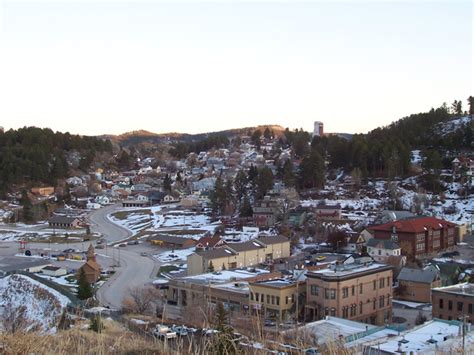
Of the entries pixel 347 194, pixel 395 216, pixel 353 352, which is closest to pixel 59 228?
pixel 347 194

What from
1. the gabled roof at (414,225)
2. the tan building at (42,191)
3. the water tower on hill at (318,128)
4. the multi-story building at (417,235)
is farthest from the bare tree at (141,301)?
the water tower on hill at (318,128)

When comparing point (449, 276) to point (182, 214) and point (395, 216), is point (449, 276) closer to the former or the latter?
point (395, 216)

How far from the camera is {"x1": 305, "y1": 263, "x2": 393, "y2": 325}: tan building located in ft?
54.7

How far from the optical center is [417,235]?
88.9ft

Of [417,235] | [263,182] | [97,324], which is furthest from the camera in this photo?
[263,182]

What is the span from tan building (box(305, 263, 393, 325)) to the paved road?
6408 mm

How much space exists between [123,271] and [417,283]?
12.5 m

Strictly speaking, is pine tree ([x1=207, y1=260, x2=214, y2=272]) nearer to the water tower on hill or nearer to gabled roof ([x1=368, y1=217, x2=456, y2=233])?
gabled roof ([x1=368, y1=217, x2=456, y2=233])

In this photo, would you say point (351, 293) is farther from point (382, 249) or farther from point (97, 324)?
point (97, 324)

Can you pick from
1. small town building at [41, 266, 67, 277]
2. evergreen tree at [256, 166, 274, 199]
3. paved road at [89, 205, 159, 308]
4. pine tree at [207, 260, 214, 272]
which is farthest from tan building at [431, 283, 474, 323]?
evergreen tree at [256, 166, 274, 199]

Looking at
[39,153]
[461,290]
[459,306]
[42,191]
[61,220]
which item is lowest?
[61,220]

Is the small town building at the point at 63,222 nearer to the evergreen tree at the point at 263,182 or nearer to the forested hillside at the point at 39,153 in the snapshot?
the forested hillside at the point at 39,153

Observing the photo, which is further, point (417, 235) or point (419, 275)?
point (417, 235)

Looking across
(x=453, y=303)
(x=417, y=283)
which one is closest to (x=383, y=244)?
(x=417, y=283)
